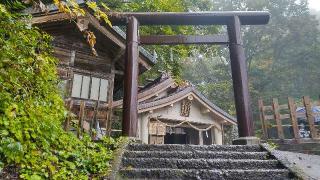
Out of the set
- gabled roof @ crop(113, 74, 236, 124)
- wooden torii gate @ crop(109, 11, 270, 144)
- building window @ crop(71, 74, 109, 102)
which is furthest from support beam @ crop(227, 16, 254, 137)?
gabled roof @ crop(113, 74, 236, 124)

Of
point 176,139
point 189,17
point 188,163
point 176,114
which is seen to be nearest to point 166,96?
point 176,114

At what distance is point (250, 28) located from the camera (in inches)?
1405

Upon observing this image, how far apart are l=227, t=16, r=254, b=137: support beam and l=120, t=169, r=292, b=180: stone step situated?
7.06 feet

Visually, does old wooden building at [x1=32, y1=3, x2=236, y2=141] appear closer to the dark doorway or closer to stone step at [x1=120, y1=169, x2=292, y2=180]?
the dark doorway

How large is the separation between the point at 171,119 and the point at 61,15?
852cm

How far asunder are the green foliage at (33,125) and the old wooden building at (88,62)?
18.2ft

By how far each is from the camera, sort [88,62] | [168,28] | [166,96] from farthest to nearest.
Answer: [166,96], [168,28], [88,62]

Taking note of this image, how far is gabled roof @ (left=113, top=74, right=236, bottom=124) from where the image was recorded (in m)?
15.2

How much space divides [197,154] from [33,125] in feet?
9.68

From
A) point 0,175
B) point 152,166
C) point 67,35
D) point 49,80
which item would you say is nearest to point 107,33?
point 67,35

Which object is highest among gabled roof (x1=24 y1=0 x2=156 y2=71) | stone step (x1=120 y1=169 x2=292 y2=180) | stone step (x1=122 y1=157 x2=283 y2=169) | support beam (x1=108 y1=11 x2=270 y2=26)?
gabled roof (x1=24 y1=0 x2=156 y2=71)

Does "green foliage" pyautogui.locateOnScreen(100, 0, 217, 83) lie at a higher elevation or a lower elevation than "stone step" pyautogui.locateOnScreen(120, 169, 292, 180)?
higher

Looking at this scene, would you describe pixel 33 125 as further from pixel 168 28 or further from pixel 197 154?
pixel 168 28

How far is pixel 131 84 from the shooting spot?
7.29 metres
